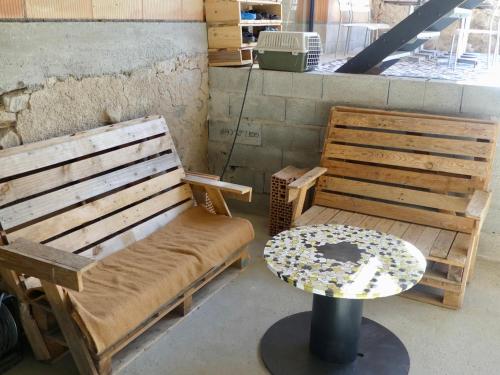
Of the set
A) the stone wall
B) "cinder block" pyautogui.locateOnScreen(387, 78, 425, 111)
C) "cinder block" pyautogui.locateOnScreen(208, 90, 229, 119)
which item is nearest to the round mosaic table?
"cinder block" pyautogui.locateOnScreen(387, 78, 425, 111)

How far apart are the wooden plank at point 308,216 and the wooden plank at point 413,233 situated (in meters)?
0.60

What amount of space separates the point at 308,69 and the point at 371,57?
0.49 meters

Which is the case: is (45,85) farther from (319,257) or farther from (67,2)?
(319,257)

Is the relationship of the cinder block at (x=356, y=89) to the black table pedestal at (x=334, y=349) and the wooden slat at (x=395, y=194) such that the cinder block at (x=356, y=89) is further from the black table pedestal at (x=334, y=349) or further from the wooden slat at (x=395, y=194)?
the black table pedestal at (x=334, y=349)

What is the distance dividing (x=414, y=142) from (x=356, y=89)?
607 millimetres

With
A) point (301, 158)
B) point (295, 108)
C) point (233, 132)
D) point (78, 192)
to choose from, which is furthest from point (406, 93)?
point (78, 192)

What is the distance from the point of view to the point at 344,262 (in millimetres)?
2240

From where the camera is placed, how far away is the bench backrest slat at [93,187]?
2.44 m

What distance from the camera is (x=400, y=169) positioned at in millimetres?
3475

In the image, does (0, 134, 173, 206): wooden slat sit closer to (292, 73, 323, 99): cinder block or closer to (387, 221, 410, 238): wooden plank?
(292, 73, 323, 99): cinder block

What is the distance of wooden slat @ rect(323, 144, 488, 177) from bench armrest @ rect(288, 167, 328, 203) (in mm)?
196

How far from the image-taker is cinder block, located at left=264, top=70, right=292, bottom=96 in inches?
152

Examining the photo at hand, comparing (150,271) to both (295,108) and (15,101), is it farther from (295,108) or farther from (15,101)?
(295,108)

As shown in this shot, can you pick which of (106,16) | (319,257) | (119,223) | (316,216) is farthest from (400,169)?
(106,16)
